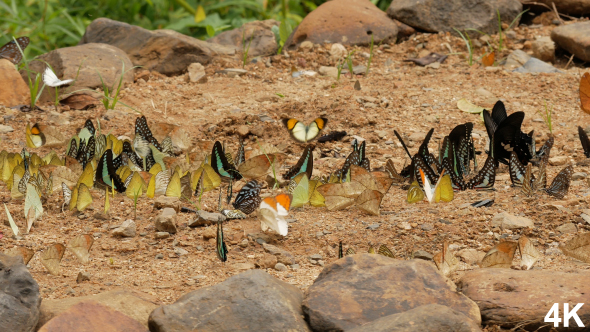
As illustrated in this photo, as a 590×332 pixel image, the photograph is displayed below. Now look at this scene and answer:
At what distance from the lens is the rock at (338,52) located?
5.46 meters

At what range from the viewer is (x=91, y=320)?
6.29ft

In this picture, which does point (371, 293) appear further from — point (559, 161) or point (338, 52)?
point (338, 52)

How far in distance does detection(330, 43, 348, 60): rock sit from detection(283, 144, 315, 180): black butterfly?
7.54 ft

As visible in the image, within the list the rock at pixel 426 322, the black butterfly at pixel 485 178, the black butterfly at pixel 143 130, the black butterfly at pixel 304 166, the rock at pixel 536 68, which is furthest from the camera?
the rock at pixel 536 68

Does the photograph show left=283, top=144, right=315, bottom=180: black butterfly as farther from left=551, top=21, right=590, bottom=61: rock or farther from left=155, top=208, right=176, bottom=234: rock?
left=551, top=21, right=590, bottom=61: rock

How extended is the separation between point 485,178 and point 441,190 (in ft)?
0.87

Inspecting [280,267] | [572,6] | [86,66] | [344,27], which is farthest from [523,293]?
[572,6]

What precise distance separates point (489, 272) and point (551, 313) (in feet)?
0.83

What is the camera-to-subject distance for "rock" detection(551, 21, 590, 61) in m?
5.16

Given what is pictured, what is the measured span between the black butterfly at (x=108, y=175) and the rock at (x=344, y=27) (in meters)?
2.96

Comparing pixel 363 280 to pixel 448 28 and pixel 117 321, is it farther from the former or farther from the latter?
pixel 448 28

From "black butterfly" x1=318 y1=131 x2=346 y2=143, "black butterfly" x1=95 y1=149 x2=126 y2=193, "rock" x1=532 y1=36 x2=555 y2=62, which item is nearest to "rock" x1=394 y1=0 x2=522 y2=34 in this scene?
"rock" x1=532 y1=36 x2=555 y2=62

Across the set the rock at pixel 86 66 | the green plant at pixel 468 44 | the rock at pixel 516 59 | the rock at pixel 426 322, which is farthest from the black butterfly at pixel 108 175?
the rock at pixel 516 59

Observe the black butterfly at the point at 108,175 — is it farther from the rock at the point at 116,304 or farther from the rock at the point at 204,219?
the rock at the point at 116,304
